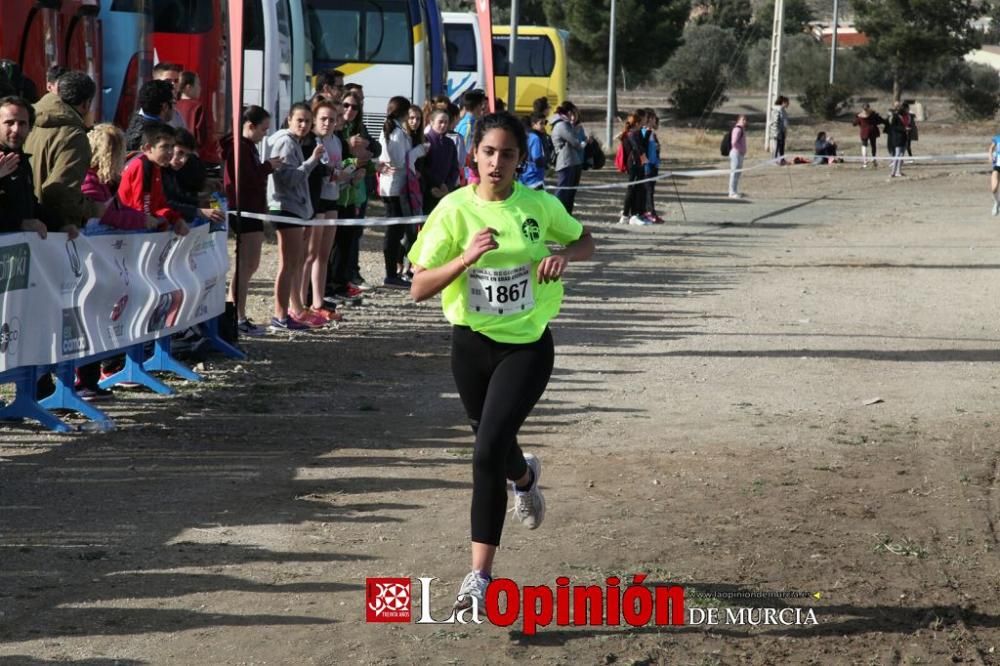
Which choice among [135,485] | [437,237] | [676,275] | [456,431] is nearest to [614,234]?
[676,275]

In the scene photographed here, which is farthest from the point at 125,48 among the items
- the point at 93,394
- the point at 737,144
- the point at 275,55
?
the point at 737,144

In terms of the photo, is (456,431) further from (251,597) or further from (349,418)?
(251,597)

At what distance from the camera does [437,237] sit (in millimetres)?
6152

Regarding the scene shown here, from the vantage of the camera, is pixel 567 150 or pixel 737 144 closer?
pixel 567 150

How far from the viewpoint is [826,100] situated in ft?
235

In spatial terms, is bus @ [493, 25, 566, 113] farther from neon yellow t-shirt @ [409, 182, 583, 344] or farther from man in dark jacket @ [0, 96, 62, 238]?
neon yellow t-shirt @ [409, 182, 583, 344]

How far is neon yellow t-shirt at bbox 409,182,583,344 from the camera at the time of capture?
613 centimetres

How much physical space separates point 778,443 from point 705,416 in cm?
94

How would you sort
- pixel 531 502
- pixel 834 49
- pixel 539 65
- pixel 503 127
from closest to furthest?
1. pixel 503 127
2. pixel 531 502
3. pixel 539 65
4. pixel 834 49

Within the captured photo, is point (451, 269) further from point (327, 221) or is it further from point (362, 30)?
point (362, 30)

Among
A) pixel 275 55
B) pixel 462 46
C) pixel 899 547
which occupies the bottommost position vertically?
pixel 899 547

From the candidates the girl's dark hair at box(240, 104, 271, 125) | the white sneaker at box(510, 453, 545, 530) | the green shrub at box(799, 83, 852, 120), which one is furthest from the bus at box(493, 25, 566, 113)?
the white sneaker at box(510, 453, 545, 530)

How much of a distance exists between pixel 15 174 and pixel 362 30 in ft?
75.4

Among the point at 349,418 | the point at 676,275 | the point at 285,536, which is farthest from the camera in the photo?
the point at 676,275
